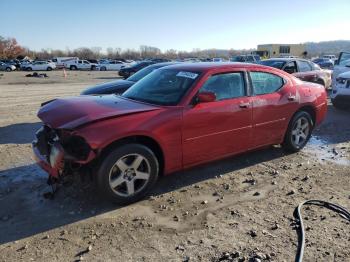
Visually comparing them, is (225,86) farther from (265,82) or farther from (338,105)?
(338,105)

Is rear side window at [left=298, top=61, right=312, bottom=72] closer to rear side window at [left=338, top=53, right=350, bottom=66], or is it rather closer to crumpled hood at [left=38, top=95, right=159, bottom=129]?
rear side window at [left=338, top=53, right=350, bottom=66]

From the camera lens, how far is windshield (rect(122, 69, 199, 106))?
A: 487cm

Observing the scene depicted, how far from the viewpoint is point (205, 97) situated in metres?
4.73

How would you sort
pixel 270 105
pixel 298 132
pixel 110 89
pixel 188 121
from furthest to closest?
pixel 110 89, pixel 298 132, pixel 270 105, pixel 188 121

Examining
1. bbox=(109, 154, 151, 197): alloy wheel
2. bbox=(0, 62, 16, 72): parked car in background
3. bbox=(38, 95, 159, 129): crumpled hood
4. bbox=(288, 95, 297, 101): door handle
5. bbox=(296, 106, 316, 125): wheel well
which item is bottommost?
bbox=(0, 62, 16, 72): parked car in background

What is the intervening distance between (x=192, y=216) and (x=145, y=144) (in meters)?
1.07

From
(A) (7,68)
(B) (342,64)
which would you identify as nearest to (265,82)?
(B) (342,64)

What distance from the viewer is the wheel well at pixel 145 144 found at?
4160 mm

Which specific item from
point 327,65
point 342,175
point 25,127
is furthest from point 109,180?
point 327,65

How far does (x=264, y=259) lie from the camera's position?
3301 mm

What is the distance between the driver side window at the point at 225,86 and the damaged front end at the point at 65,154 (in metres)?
1.80

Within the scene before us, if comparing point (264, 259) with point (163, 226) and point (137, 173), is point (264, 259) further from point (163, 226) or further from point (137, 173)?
point (137, 173)

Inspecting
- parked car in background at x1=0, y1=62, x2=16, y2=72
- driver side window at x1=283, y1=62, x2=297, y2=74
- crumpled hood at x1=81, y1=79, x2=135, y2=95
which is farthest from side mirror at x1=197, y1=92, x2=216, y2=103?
parked car in background at x1=0, y1=62, x2=16, y2=72

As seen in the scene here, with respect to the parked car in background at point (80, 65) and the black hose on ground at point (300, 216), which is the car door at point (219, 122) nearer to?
the black hose on ground at point (300, 216)
